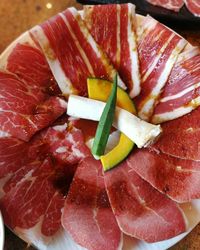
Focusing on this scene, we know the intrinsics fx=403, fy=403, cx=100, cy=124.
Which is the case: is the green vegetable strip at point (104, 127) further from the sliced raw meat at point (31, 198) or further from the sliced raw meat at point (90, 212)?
the sliced raw meat at point (31, 198)

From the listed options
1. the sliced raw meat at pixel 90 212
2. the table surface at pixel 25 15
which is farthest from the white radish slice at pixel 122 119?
the table surface at pixel 25 15

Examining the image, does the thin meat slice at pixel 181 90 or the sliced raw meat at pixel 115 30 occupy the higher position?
the sliced raw meat at pixel 115 30

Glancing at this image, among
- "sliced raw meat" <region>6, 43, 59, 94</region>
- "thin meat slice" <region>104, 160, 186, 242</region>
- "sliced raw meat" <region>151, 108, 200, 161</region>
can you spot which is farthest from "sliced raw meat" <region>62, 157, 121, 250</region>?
"sliced raw meat" <region>6, 43, 59, 94</region>

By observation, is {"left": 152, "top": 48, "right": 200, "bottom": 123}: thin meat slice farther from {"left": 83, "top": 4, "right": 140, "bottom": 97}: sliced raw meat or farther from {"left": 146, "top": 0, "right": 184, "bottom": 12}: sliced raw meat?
{"left": 146, "top": 0, "right": 184, "bottom": 12}: sliced raw meat

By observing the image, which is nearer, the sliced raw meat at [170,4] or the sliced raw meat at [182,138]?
the sliced raw meat at [182,138]

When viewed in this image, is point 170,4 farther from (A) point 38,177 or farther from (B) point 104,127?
(A) point 38,177

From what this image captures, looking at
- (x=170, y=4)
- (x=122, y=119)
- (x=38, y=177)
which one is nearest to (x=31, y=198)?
(x=38, y=177)
